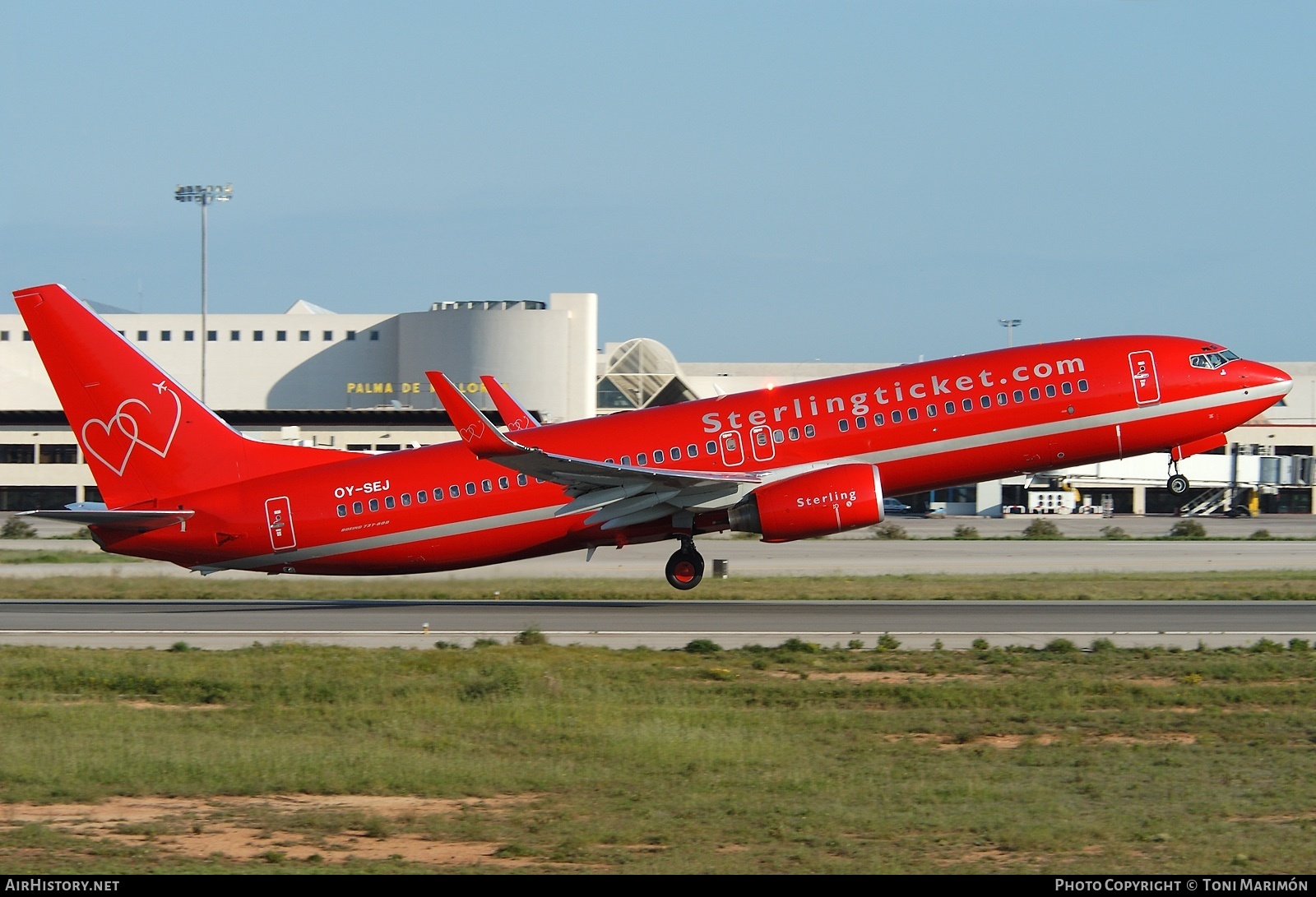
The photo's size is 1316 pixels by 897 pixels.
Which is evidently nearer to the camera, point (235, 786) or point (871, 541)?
point (235, 786)

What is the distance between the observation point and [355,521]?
31.3 meters

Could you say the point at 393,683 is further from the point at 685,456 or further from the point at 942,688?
the point at 685,456

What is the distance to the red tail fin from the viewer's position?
30344mm

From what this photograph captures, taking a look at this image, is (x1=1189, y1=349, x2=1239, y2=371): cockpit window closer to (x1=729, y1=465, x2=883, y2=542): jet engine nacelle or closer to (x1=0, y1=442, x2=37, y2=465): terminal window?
(x1=729, y1=465, x2=883, y2=542): jet engine nacelle

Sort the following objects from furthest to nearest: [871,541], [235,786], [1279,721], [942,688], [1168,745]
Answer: [871,541], [942,688], [1279,721], [1168,745], [235,786]

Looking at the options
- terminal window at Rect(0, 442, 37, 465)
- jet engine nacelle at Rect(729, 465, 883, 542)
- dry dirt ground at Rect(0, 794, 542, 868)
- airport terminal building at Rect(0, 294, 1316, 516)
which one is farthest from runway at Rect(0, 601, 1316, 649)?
terminal window at Rect(0, 442, 37, 465)

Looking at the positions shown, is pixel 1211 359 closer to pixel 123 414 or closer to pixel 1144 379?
pixel 1144 379

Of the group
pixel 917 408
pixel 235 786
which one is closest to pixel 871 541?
pixel 917 408

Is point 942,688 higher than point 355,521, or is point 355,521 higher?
point 355,521

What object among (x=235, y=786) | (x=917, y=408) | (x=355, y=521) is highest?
(x=917, y=408)

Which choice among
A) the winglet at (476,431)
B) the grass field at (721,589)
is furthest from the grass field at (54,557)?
the winglet at (476,431)

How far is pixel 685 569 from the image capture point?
32.4 metres

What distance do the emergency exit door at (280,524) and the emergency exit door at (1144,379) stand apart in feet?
66.1

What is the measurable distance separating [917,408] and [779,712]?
1351cm
